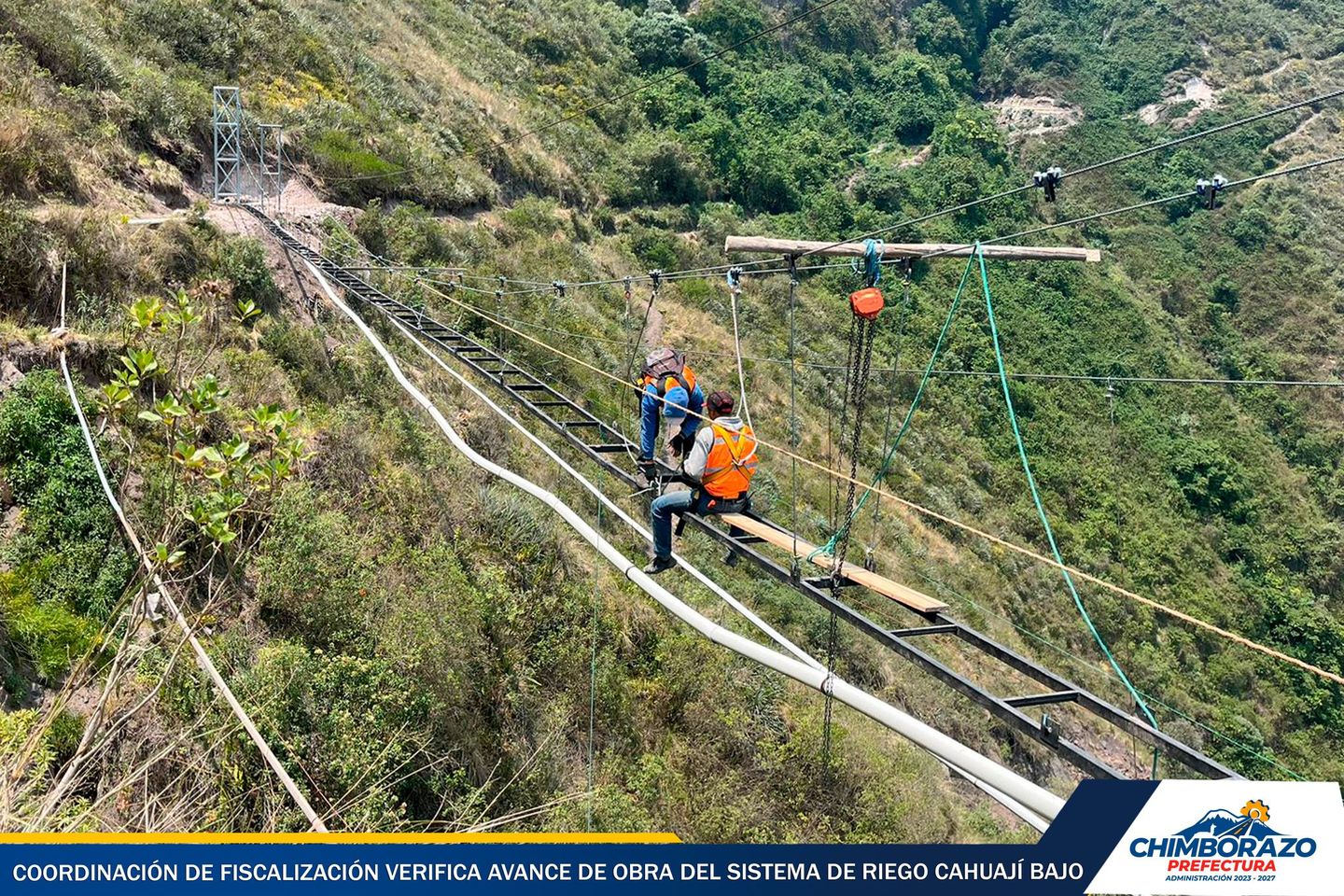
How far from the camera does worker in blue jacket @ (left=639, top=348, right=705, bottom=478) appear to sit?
6426 mm

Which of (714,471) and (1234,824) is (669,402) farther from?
(1234,824)

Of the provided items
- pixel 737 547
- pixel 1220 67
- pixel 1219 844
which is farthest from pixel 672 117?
pixel 1220 67

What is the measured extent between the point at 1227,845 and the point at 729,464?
11.2ft

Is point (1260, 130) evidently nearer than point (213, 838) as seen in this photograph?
No

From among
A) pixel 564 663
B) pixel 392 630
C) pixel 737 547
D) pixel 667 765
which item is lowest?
pixel 667 765

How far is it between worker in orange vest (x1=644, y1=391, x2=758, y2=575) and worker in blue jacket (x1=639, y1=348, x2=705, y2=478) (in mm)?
550

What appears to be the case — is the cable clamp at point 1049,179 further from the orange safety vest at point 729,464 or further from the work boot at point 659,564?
the work boot at point 659,564

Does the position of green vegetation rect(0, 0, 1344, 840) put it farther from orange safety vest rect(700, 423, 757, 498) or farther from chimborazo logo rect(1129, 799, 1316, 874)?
orange safety vest rect(700, 423, 757, 498)

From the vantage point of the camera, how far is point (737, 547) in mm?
5652

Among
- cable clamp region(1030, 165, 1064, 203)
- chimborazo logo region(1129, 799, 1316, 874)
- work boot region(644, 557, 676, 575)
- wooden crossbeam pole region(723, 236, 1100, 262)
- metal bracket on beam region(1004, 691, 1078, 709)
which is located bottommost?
chimborazo logo region(1129, 799, 1316, 874)

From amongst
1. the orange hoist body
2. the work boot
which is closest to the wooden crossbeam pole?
the orange hoist body

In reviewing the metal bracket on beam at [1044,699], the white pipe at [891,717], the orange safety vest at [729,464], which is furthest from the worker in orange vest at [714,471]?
the metal bracket on beam at [1044,699]

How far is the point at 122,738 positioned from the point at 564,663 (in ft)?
14.3

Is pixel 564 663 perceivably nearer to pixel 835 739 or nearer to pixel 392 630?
pixel 392 630
